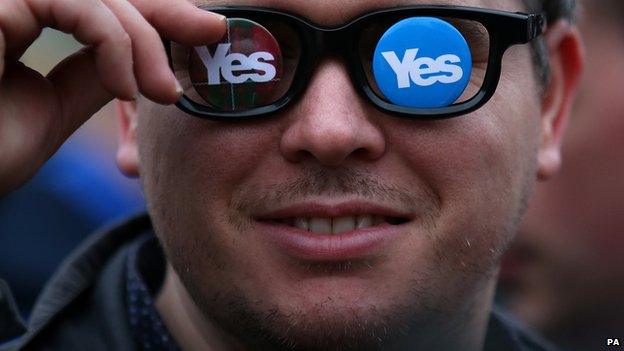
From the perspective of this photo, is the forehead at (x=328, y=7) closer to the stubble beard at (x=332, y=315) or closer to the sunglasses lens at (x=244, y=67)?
the sunglasses lens at (x=244, y=67)

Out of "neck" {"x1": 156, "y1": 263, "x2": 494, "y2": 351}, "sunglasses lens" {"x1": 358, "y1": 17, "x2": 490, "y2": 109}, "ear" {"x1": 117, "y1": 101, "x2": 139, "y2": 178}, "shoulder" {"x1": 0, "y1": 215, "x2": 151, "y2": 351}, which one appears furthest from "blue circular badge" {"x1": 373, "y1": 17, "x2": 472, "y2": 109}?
"shoulder" {"x1": 0, "y1": 215, "x2": 151, "y2": 351}

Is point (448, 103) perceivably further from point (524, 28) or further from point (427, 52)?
point (524, 28)

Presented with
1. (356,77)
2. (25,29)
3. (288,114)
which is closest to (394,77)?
(356,77)

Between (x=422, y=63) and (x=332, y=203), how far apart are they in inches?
14.1

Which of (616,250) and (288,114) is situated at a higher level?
(288,114)

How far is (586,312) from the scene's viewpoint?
419 cm

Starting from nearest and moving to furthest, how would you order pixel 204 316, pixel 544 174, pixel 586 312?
pixel 204 316
pixel 544 174
pixel 586 312

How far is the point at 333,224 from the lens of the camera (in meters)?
2.48

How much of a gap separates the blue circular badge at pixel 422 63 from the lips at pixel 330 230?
10.2 inches

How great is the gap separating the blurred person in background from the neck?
126 cm

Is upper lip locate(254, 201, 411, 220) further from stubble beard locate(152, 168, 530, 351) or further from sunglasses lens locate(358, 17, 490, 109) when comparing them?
sunglasses lens locate(358, 17, 490, 109)

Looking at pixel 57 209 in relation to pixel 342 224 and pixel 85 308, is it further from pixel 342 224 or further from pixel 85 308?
pixel 342 224

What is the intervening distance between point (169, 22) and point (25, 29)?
0.96ft

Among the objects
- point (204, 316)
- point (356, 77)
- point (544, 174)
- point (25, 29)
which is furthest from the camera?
point (544, 174)
